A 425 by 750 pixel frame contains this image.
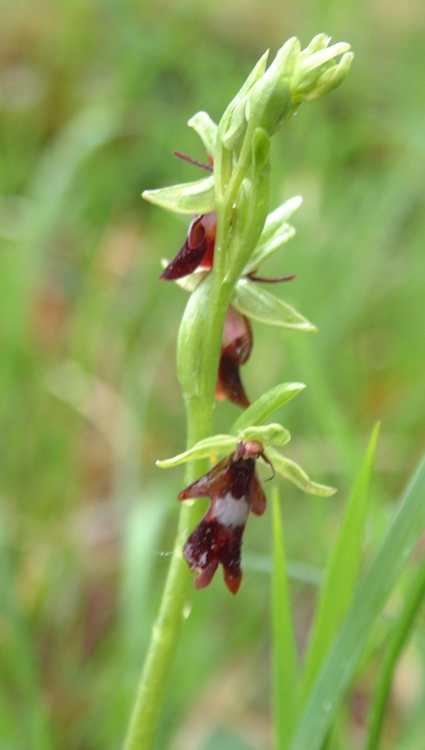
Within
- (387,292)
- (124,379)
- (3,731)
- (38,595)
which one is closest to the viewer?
(3,731)

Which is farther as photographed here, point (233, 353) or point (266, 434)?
point (233, 353)

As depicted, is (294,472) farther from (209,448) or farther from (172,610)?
(172,610)

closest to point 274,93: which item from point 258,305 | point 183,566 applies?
point 258,305

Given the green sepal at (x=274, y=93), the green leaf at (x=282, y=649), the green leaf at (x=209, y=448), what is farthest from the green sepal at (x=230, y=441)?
the green sepal at (x=274, y=93)

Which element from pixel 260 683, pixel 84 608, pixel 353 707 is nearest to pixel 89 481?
pixel 84 608

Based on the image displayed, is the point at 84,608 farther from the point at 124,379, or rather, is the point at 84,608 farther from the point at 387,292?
the point at 387,292
